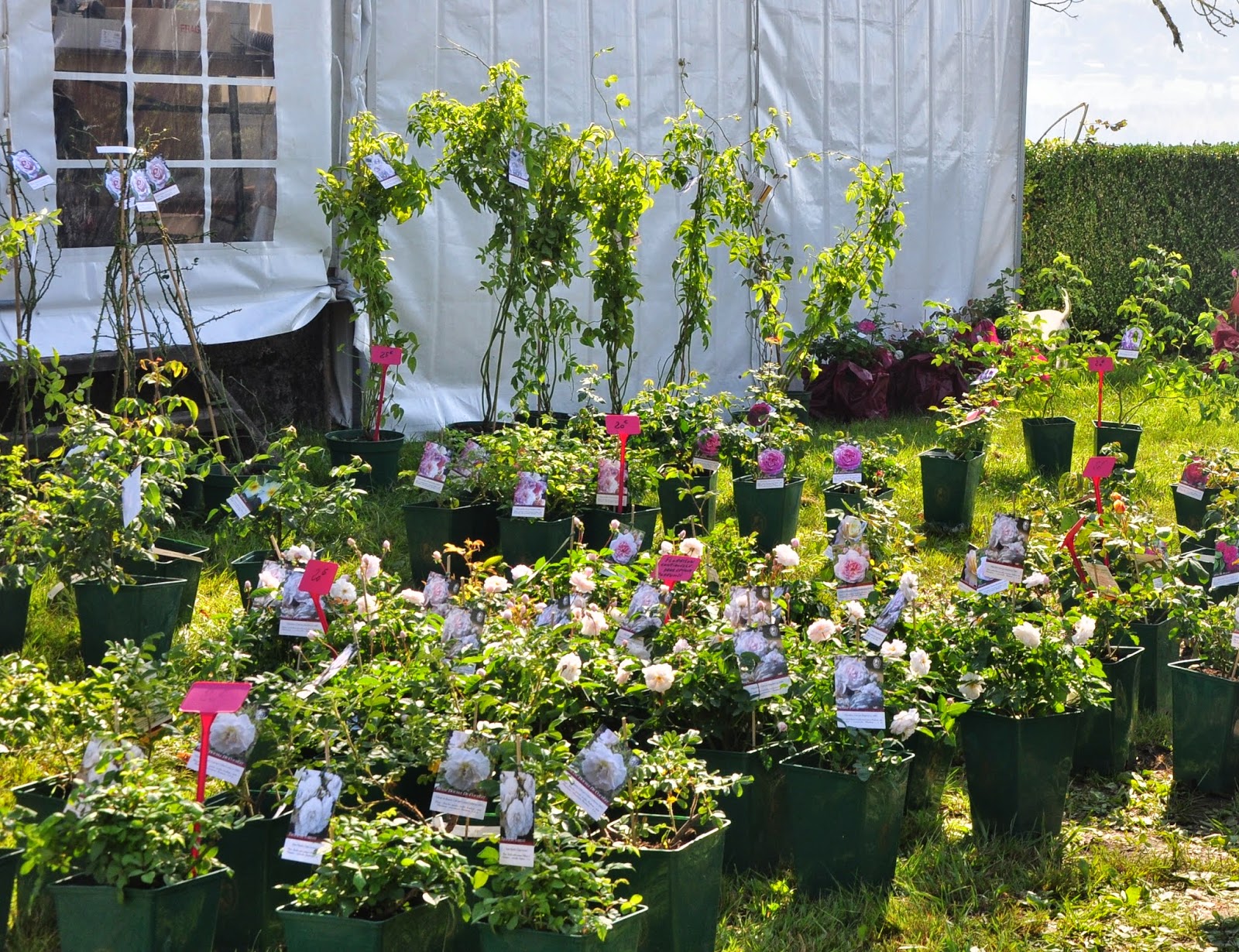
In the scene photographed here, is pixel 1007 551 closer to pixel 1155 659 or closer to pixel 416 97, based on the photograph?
pixel 1155 659

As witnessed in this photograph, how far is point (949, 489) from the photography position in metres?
5.41

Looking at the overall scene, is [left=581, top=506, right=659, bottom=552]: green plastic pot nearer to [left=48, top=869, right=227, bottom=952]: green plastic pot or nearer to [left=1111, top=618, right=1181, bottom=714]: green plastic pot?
[left=1111, top=618, right=1181, bottom=714]: green plastic pot

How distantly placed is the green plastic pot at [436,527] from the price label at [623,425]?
1.90 feet

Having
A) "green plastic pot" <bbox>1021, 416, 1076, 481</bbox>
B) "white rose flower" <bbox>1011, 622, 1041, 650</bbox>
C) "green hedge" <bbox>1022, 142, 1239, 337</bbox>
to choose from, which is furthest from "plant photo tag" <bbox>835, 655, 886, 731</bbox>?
"green hedge" <bbox>1022, 142, 1239, 337</bbox>

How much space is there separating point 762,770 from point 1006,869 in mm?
584

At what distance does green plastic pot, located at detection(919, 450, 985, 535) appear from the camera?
17.6ft

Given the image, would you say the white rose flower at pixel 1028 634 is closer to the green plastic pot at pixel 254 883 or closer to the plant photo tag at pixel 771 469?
the green plastic pot at pixel 254 883

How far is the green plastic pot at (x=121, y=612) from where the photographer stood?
3.65m

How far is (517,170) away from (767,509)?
5.85ft

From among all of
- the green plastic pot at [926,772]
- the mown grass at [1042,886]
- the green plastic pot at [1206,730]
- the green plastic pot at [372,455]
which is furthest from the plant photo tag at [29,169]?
the green plastic pot at [1206,730]

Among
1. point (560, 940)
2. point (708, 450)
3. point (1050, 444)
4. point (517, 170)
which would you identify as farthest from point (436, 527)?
point (1050, 444)

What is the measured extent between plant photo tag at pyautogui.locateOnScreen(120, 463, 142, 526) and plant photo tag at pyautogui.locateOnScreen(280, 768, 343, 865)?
1.47 metres


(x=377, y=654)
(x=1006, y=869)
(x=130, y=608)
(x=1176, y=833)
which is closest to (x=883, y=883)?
(x=1006, y=869)

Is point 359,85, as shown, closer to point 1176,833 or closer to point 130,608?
point 130,608
